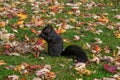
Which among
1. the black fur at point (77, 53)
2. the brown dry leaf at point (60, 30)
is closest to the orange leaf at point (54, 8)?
the brown dry leaf at point (60, 30)

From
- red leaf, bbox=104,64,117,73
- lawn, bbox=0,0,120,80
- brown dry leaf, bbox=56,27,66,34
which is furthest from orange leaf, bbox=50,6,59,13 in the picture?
red leaf, bbox=104,64,117,73

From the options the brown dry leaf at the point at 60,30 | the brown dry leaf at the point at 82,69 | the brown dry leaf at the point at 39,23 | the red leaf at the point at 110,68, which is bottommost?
the red leaf at the point at 110,68

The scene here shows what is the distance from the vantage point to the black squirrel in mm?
8109

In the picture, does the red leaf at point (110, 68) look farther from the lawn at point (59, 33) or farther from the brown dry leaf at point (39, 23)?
the brown dry leaf at point (39, 23)

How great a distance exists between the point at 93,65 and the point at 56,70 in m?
0.94

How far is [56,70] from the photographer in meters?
7.54

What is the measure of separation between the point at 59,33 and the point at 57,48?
2.06 m

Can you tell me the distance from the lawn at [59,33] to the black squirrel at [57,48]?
0.14m

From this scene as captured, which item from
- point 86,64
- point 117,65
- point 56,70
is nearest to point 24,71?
point 56,70

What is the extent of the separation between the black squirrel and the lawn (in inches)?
5.4

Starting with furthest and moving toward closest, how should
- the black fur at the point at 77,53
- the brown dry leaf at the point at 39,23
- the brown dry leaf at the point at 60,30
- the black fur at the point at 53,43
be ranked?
the brown dry leaf at the point at 39,23 < the brown dry leaf at the point at 60,30 < the black fur at the point at 53,43 < the black fur at the point at 77,53

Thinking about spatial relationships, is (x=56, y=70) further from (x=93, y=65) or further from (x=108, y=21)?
(x=108, y=21)

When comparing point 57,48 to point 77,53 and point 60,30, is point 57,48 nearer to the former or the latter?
point 77,53

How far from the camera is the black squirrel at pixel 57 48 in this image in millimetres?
8109
